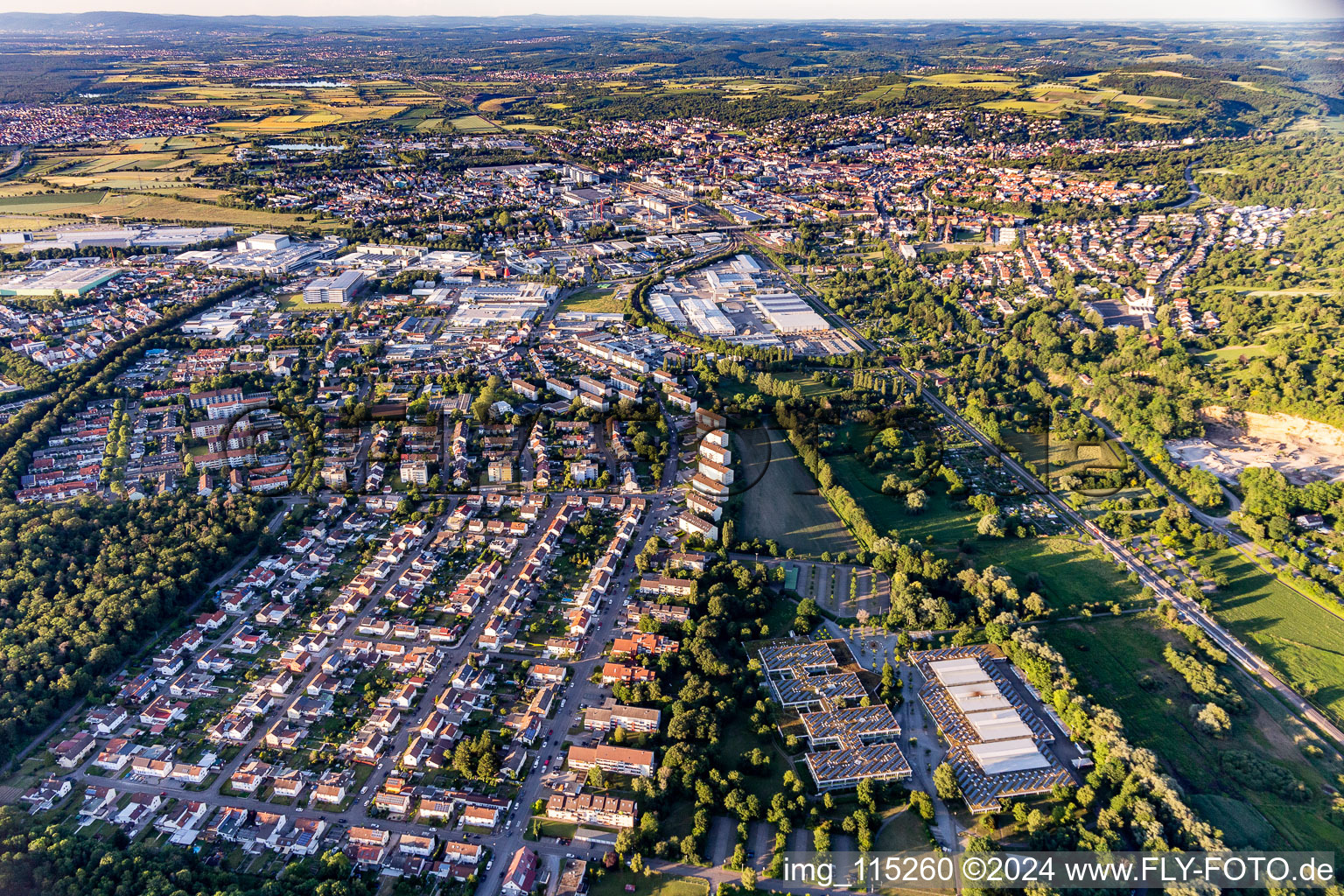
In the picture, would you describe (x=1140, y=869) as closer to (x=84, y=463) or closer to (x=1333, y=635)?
(x=1333, y=635)

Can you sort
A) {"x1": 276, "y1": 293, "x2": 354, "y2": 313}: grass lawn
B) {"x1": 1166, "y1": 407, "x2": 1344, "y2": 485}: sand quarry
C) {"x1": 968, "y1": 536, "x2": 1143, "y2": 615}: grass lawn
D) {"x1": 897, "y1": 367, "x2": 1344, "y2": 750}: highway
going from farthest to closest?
1. {"x1": 276, "y1": 293, "x2": 354, "y2": 313}: grass lawn
2. {"x1": 1166, "y1": 407, "x2": 1344, "y2": 485}: sand quarry
3. {"x1": 968, "y1": 536, "x2": 1143, "y2": 615}: grass lawn
4. {"x1": 897, "y1": 367, "x2": 1344, "y2": 750}: highway

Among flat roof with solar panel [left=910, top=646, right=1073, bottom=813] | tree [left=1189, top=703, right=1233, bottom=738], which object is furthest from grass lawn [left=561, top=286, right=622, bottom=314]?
tree [left=1189, top=703, right=1233, bottom=738]

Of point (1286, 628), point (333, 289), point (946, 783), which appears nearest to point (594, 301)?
point (333, 289)

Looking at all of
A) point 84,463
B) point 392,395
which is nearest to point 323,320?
point 392,395

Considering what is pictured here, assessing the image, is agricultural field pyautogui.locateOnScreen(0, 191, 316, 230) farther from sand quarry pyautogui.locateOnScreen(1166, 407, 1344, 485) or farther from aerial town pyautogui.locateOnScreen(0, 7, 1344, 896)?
sand quarry pyautogui.locateOnScreen(1166, 407, 1344, 485)

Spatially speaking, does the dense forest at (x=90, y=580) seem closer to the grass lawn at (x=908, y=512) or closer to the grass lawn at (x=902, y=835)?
the grass lawn at (x=902, y=835)

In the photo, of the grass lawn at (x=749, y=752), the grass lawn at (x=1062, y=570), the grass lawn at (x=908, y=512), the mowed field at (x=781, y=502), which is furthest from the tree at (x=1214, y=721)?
the grass lawn at (x=749, y=752)

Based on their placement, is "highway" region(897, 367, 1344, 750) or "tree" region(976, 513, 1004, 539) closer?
"highway" region(897, 367, 1344, 750)
